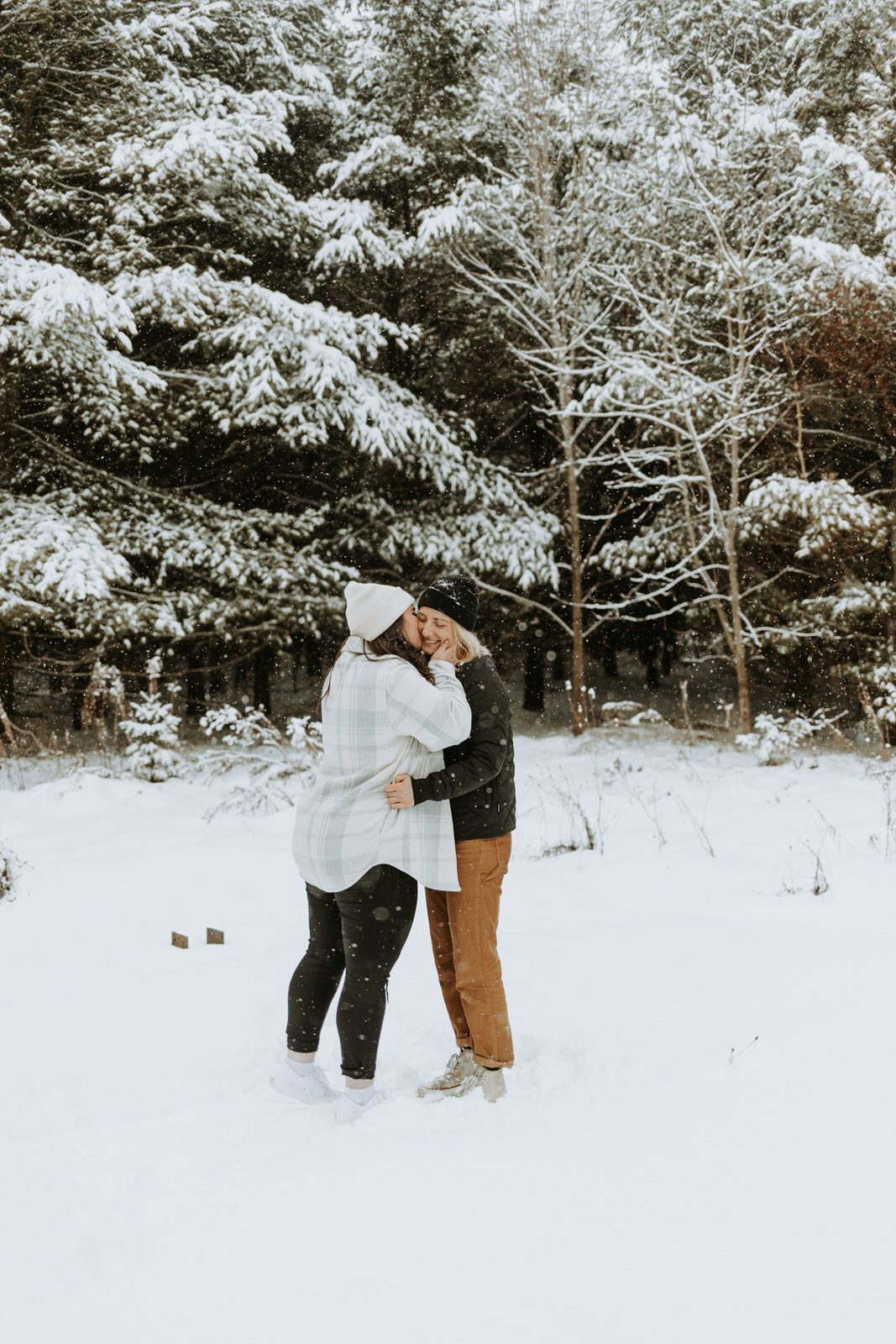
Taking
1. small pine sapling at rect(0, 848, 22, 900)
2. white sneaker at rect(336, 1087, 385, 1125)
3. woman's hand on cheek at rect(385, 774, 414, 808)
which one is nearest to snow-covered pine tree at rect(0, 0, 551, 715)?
small pine sapling at rect(0, 848, 22, 900)

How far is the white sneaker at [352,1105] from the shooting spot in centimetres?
302

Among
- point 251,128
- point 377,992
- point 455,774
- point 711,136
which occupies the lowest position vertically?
point 377,992

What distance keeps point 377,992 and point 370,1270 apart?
0.88 meters

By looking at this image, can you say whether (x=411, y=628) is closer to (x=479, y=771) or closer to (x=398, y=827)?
(x=479, y=771)

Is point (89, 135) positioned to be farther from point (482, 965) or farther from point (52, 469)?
point (482, 965)

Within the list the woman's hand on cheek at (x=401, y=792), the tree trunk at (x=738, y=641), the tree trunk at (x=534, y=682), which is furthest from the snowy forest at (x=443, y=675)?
the tree trunk at (x=534, y=682)

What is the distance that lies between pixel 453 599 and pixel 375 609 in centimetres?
30

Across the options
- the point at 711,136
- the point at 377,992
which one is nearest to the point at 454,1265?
the point at 377,992

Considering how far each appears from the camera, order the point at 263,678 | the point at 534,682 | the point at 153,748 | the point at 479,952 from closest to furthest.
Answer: the point at 479,952 < the point at 153,748 < the point at 263,678 < the point at 534,682

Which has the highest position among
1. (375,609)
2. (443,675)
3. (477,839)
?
(375,609)

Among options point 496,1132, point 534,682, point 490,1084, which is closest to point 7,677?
point 534,682

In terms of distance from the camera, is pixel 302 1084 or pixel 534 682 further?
pixel 534 682

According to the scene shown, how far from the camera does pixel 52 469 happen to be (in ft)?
33.5

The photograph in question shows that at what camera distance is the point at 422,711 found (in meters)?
2.93
